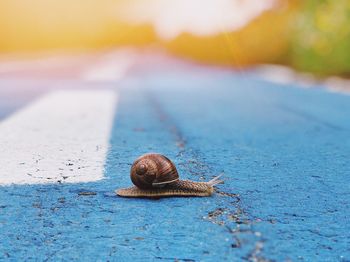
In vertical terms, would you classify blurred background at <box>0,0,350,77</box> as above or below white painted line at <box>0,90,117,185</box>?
above

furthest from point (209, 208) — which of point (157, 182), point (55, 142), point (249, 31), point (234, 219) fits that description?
point (249, 31)

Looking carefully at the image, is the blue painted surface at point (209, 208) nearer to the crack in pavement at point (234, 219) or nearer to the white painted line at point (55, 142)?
the crack in pavement at point (234, 219)

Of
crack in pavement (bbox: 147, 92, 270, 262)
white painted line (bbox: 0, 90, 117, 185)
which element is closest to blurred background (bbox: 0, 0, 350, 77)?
white painted line (bbox: 0, 90, 117, 185)

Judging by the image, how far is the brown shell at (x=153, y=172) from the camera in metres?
3.57

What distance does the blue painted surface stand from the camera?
2807 mm

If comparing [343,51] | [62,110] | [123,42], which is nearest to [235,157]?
[62,110]

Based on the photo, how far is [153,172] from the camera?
11.7ft

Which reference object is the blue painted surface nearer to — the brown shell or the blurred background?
the brown shell

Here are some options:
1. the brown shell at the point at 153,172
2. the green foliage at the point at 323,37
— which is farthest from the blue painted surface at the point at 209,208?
the green foliage at the point at 323,37

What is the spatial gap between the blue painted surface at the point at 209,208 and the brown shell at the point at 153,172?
0.11 meters

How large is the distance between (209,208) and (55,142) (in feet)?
8.54

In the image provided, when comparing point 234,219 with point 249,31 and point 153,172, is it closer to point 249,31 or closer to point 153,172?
point 153,172

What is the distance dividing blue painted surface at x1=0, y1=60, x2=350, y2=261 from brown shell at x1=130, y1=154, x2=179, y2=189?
0.36 feet

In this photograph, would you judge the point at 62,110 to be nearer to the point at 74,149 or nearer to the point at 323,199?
the point at 74,149
